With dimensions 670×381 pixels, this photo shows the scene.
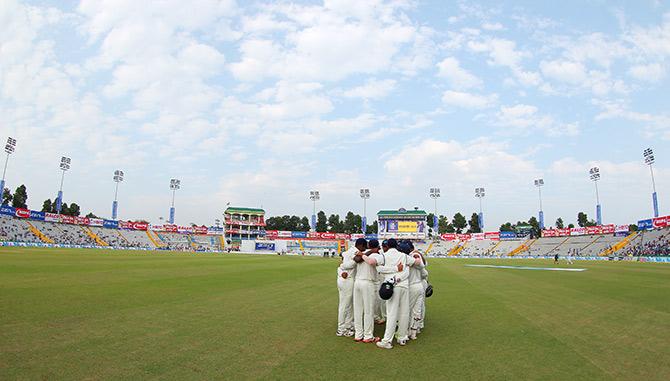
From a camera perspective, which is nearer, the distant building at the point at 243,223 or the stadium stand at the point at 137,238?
the stadium stand at the point at 137,238

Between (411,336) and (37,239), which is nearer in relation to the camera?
(411,336)

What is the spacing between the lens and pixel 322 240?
96.6 meters

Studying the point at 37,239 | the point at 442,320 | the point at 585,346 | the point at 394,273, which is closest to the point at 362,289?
the point at 394,273

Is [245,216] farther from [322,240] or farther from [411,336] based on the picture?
[411,336]

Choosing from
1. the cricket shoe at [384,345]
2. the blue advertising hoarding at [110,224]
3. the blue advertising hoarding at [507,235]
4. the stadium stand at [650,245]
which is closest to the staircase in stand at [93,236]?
the blue advertising hoarding at [110,224]

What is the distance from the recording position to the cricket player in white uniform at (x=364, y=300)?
700 centimetres

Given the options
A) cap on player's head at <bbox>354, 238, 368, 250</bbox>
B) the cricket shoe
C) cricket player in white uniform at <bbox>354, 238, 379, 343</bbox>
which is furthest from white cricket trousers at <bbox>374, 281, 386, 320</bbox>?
the cricket shoe

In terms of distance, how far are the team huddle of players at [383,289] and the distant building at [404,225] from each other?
72882 mm

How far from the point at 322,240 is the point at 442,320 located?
88.3m

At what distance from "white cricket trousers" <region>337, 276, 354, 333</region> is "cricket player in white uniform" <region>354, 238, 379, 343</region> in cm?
29

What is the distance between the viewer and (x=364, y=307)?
708 cm

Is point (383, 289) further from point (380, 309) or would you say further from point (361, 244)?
point (380, 309)

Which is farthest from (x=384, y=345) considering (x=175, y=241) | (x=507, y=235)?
(x=507, y=235)

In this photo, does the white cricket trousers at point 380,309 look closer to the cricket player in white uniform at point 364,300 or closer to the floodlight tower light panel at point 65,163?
the cricket player in white uniform at point 364,300
